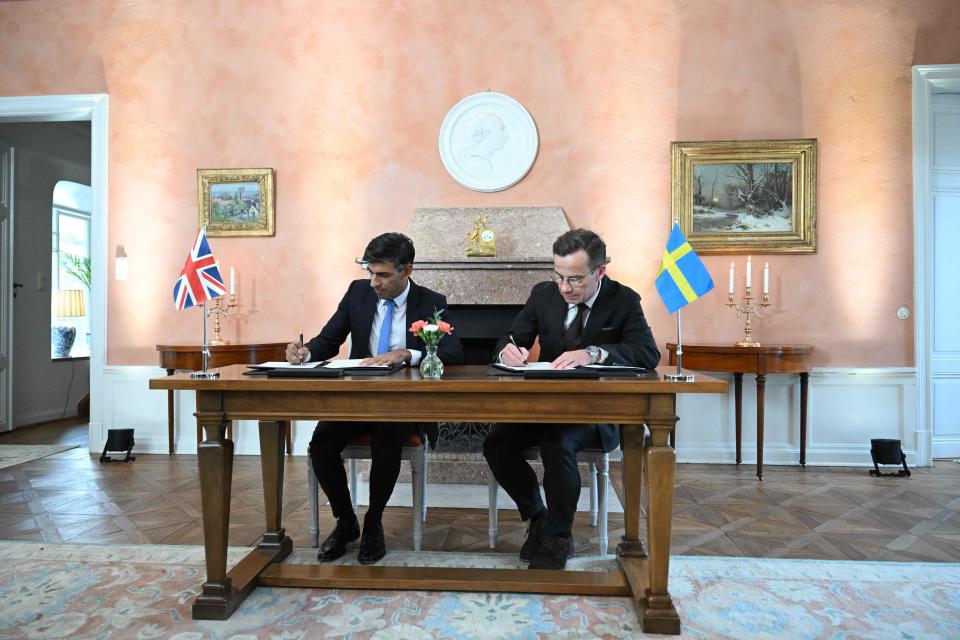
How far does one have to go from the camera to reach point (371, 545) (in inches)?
98.6

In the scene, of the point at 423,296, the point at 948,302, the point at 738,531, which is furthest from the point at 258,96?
the point at 948,302

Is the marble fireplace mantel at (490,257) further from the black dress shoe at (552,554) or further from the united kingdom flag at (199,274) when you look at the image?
the black dress shoe at (552,554)

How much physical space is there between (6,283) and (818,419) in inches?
272

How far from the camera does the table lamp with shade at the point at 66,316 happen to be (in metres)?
6.40

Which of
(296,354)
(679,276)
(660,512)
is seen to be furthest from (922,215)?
(296,354)

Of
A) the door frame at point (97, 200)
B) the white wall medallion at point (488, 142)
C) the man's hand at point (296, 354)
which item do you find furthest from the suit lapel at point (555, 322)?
the door frame at point (97, 200)

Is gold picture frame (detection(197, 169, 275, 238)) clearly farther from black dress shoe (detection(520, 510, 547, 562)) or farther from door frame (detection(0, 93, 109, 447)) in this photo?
black dress shoe (detection(520, 510, 547, 562))

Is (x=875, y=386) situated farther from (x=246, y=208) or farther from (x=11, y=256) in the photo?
(x=11, y=256)

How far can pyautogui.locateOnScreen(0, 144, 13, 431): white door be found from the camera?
557 cm

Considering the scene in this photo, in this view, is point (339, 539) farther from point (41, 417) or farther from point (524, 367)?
point (41, 417)

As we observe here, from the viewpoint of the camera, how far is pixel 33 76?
4.81m

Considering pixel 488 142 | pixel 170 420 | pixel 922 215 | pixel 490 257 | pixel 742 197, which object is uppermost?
pixel 488 142

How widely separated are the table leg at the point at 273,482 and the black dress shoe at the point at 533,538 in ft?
3.21

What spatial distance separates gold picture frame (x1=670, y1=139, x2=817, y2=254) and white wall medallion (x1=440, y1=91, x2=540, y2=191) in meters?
1.08
